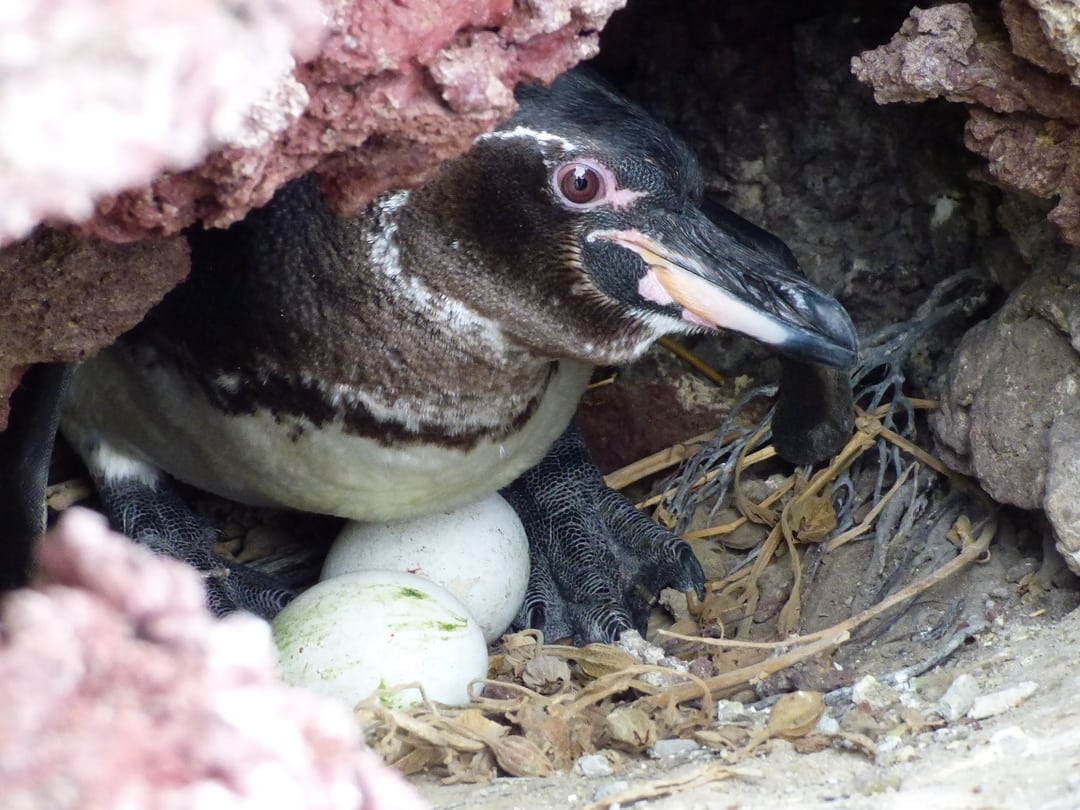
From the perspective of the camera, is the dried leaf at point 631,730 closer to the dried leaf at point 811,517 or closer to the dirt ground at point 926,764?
the dirt ground at point 926,764

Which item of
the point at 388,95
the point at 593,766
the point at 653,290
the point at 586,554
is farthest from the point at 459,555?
the point at 388,95

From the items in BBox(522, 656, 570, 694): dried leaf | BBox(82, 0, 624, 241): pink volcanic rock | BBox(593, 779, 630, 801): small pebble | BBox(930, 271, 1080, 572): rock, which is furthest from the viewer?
BBox(522, 656, 570, 694): dried leaf

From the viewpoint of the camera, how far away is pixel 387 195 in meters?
2.21

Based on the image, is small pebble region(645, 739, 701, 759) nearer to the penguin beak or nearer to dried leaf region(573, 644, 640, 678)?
dried leaf region(573, 644, 640, 678)

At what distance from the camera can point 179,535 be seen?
2.96 m

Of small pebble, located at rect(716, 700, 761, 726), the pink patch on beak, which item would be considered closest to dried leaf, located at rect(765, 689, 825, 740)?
small pebble, located at rect(716, 700, 761, 726)

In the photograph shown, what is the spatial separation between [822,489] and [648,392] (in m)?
0.57

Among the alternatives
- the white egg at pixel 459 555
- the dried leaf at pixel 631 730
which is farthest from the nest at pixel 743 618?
the white egg at pixel 459 555

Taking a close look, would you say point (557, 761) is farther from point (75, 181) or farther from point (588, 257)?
point (75, 181)

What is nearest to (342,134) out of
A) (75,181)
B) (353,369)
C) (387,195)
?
(75,181)

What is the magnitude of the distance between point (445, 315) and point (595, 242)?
0.30m

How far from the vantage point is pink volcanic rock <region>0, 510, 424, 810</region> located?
93 centimetres

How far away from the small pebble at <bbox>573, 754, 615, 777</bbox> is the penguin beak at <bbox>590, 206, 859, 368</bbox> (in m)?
0.70

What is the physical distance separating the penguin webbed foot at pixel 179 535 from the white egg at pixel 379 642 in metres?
0.54
